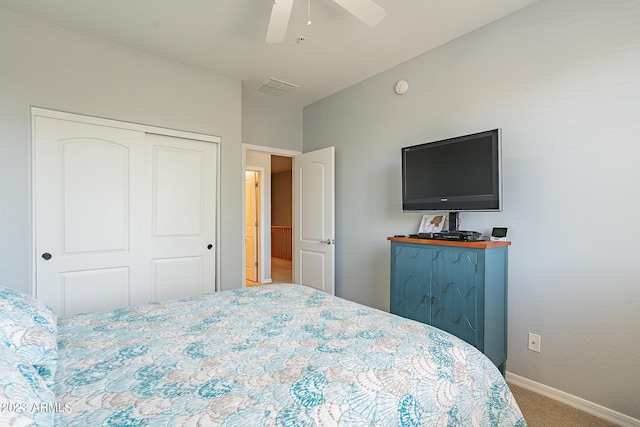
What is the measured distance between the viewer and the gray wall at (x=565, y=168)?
1868 mm

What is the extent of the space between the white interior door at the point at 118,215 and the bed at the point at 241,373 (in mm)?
1453

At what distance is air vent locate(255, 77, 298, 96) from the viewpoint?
139 inches

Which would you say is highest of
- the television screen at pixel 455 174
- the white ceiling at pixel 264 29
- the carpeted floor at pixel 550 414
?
the white ceiling at pixel 264 29

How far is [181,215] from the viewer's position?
10.4 feet

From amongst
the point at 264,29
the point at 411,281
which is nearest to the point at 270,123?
the point at 264,29

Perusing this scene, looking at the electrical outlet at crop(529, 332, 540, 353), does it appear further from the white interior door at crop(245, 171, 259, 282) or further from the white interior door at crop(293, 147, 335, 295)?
the white interior door at crop(245, 171, 259, 282)

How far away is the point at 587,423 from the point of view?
1874 mm

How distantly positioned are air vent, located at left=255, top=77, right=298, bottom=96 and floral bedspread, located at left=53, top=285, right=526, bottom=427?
2.78m

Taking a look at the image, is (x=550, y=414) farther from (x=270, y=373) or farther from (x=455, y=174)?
(x=270, y=373)

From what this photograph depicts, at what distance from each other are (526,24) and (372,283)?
2.57 m

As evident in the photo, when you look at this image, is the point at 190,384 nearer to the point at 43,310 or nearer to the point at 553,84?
the point at 43,310

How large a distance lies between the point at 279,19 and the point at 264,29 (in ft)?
2.20

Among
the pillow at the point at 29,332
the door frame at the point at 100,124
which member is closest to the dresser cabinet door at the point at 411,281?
the door frame at the point at 100,124

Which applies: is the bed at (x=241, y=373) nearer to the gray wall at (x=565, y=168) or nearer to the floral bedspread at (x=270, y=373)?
the floral bedspread at (x=270, y=373)
